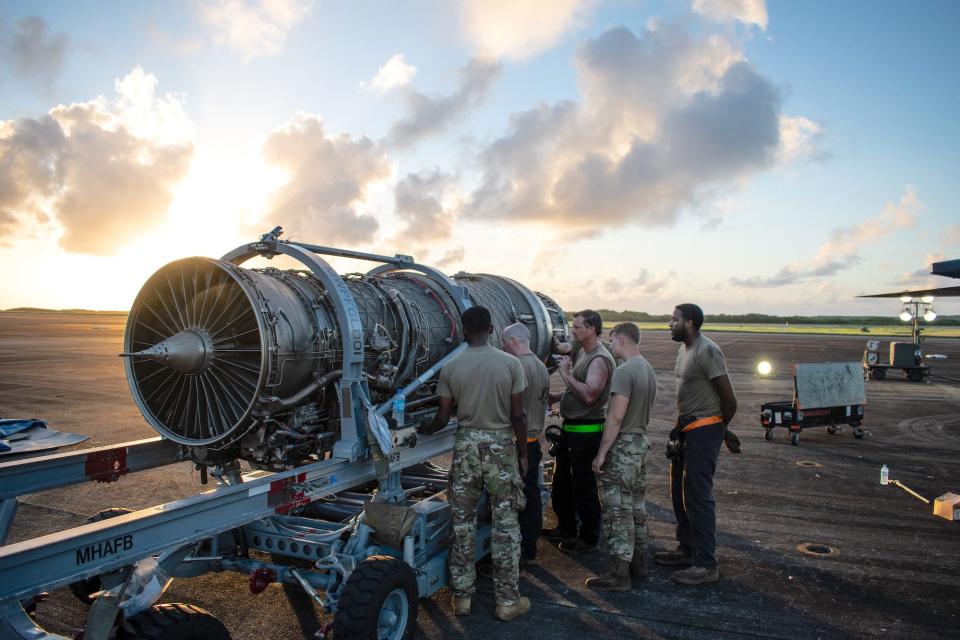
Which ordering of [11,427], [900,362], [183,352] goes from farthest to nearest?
[900,362], [11,427], [183,352]

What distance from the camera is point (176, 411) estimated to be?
4.80 m

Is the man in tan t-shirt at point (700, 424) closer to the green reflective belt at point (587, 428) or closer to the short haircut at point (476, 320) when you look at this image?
the green reflective belt at point (587, 428)

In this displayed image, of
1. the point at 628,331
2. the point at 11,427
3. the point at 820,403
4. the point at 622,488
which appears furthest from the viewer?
the point at 820,403

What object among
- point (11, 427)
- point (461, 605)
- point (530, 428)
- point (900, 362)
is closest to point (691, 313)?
point (530, 428)

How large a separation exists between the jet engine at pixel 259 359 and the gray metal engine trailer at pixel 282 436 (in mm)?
12

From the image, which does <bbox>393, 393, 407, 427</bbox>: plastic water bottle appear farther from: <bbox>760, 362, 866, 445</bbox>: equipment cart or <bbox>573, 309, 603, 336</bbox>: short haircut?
<bbox>760, 362, 866, 445</bbox>: equipment cart

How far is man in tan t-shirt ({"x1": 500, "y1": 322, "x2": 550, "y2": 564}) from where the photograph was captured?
5.73 metres

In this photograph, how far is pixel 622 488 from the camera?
5367 millimetres

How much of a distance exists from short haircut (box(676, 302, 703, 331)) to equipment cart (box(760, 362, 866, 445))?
22.2ft

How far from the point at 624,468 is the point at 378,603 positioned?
2.50 meters

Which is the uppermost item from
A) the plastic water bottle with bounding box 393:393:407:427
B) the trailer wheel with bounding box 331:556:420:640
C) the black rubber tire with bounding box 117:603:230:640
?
the plastic water bottle with bounding box 393:393:407:427

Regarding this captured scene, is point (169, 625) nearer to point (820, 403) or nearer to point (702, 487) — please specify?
point (702, 487)

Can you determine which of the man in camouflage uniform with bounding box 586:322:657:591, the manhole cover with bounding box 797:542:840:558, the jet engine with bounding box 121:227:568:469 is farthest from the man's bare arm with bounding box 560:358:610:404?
the manhole cover with bounding box 797:542:840:558

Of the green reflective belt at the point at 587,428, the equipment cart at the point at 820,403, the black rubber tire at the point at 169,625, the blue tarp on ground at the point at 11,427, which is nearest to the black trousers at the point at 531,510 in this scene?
the green reflective belt at the point at 587,428
